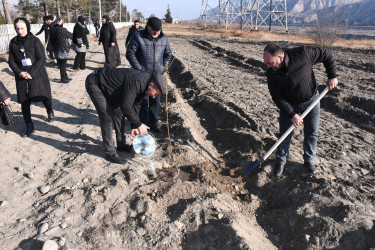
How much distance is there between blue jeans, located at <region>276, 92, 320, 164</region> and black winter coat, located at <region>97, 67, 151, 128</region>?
1780 mm

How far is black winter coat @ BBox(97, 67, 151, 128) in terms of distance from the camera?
10.9ft

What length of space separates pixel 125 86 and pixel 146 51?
1430 millimetres

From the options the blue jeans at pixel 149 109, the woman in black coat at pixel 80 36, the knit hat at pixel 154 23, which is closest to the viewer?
the knit hat at pixel 154 23

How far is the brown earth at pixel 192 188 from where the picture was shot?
2961 millimetres

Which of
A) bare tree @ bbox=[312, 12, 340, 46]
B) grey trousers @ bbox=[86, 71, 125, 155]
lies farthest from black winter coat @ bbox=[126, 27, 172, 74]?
bare tree @ bbox=[312, 12, 340, 46]

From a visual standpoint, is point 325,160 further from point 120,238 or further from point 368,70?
point 368,70

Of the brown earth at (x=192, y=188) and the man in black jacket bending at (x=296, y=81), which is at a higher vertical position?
the man in black jacket bending at (x=296, y=81)

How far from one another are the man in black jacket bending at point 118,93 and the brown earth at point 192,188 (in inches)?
21.2

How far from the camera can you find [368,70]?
436 inches

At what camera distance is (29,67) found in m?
4.82

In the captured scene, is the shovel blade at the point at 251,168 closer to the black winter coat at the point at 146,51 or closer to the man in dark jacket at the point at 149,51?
the man in dark jacket at the point at 149,51

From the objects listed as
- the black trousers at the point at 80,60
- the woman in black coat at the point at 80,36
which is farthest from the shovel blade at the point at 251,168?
the black trousers at the point at 80,60

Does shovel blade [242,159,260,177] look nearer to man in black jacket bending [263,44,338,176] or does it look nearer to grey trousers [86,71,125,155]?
man in black jacket bending [263,44,338,176]

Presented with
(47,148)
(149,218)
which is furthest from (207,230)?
(47,148)
